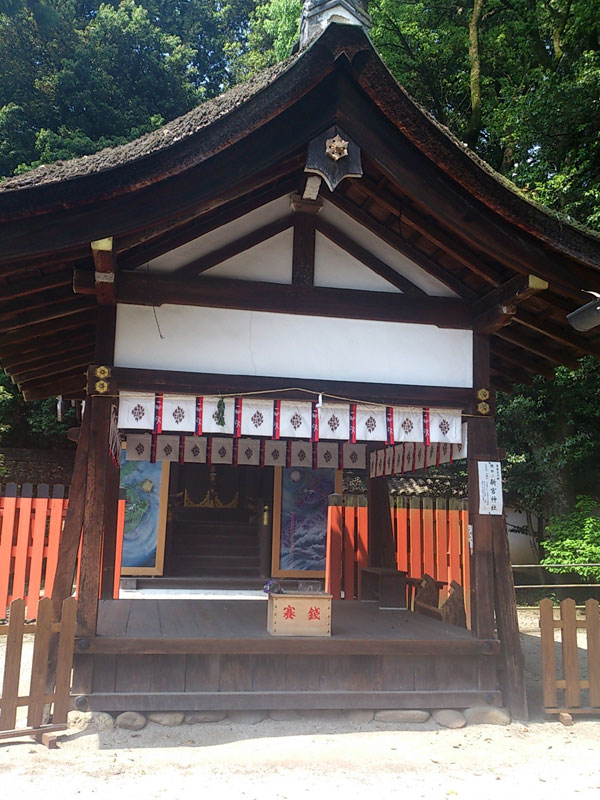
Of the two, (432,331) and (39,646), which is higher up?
(432,331)

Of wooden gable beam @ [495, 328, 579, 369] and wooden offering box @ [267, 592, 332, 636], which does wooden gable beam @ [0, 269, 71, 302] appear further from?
wooden gable beam @ [495, 328, 579, 369]

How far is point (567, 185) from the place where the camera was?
47.4 ft

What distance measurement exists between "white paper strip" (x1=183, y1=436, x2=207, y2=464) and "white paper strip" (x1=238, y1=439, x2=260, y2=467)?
75 cm

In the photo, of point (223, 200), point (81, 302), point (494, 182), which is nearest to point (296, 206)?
point (223, 200)

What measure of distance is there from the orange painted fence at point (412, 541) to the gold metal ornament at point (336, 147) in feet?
14.7

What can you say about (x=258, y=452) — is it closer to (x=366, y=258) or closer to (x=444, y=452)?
(x=444, y=452)

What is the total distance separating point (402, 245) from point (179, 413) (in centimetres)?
295

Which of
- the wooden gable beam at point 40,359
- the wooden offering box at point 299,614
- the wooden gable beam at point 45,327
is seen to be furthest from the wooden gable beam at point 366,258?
the wooden offering box at point 299,614

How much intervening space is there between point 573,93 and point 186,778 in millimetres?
14964

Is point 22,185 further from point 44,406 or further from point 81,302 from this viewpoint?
point 44,406

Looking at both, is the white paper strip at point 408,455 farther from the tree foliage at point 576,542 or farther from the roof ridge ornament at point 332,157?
the tree foliage at point 576,542

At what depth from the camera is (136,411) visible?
625 centimetres

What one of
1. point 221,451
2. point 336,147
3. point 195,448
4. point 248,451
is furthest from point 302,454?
point 336,147

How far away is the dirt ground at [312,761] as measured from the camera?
455cm
